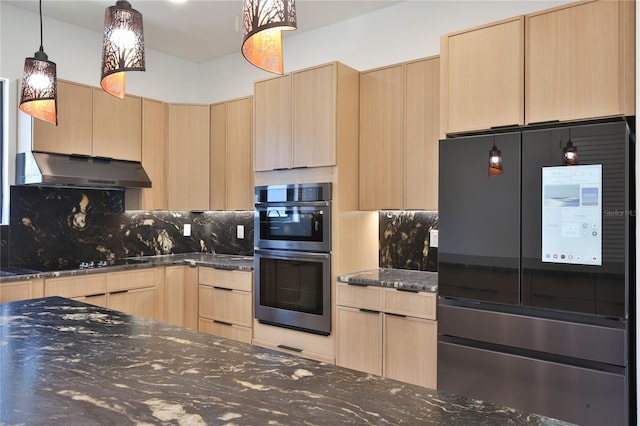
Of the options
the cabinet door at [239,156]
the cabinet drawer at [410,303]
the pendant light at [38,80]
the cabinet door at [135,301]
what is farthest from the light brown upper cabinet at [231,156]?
the pendant light at [38,80]

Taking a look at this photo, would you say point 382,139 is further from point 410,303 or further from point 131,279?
point 131,279

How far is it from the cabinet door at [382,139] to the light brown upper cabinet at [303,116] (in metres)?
0.12

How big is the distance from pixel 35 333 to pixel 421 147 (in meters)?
2.54

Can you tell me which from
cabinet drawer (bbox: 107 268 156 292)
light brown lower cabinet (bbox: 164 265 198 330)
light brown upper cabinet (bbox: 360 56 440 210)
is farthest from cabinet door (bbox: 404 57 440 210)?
cabinet drawer (bbox: 107 268 156 292)

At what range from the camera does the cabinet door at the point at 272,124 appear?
3.63 meters

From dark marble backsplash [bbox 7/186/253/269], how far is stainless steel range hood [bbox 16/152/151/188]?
0.85 ft

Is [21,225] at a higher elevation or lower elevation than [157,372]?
higher

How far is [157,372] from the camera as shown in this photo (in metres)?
1.26

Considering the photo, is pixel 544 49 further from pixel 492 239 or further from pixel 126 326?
pixel 126 326

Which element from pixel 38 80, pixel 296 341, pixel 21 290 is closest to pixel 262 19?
pixel 38 80

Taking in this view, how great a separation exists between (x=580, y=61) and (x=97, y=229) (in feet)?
13.3

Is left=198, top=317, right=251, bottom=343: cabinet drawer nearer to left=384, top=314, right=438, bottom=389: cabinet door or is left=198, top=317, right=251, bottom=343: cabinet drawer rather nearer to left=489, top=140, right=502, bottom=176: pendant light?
left=384, top=314, right=438, bottom=389: cabinet door

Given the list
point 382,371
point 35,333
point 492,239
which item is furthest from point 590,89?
point 35,333

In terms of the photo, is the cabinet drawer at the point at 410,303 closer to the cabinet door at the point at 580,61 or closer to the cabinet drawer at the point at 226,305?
the cabinet door at the point at 580,61
